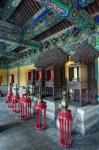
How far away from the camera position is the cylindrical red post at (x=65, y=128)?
269 cm

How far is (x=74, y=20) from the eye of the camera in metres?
3.11

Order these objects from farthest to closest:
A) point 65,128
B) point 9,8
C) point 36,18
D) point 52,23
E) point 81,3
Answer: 1. point 36,18
2. point 9,8
3. point 52,23
4. point 81,3
5. point 65,128

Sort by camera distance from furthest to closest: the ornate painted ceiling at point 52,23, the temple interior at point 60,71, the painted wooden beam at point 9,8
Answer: the painted wooden beam at point 9,8
the ornate painted ceiling at point 52,23
the temple interior at point 60,71

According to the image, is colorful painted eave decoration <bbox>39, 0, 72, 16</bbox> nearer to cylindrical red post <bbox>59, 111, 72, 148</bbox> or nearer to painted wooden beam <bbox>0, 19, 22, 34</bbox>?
cylindrical red post <bbox>59, 111, 72, 148</bbox>

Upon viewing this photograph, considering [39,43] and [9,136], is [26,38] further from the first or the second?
[9,136]

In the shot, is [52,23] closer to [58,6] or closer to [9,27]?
[58,6]

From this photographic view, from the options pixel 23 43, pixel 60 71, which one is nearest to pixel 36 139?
pixel 60 71

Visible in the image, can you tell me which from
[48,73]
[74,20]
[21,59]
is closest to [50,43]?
[48,73]

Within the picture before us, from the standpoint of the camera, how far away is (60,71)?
14.7 ft

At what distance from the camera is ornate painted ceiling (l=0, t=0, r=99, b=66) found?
9.56ft

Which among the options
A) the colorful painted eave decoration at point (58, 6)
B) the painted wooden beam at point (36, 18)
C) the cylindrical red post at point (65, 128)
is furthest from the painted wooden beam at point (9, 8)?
the cylindrical red post at point (65, 128)

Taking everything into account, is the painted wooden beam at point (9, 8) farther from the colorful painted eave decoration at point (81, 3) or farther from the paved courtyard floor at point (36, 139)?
the paved courtyard floor at point (36, 139)

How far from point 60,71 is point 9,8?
242 centimetres

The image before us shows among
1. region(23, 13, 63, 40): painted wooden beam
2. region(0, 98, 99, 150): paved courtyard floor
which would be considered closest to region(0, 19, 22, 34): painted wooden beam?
region(23, 13, 63, 40): painted wooden beam
